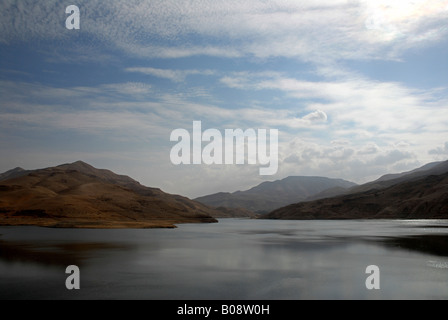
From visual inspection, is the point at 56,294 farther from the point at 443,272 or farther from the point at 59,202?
the point at 59,202

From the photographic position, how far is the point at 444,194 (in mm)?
182500

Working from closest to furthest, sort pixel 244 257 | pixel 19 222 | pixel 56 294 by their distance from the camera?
pixel 56 294
pixel 244 257
pixel 19 222

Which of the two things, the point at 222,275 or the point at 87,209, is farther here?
the point at 87,209

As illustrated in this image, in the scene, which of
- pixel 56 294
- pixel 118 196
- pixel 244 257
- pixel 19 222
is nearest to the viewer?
pixel 56 294

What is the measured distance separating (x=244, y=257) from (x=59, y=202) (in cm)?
11203

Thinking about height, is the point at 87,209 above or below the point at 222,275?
below

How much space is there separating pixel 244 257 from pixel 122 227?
68987 mm

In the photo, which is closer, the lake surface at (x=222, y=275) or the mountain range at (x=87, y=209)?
the lake surface at (x=222, y=275)

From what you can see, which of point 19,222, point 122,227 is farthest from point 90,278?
point 19,222

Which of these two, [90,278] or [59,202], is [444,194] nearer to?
[59,202]

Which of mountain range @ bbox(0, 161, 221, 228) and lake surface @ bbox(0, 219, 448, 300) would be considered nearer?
lake surface @ bbox(0, 219, 448, 300)

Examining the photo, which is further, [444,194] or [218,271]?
[444,194]

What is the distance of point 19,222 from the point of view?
110 m
